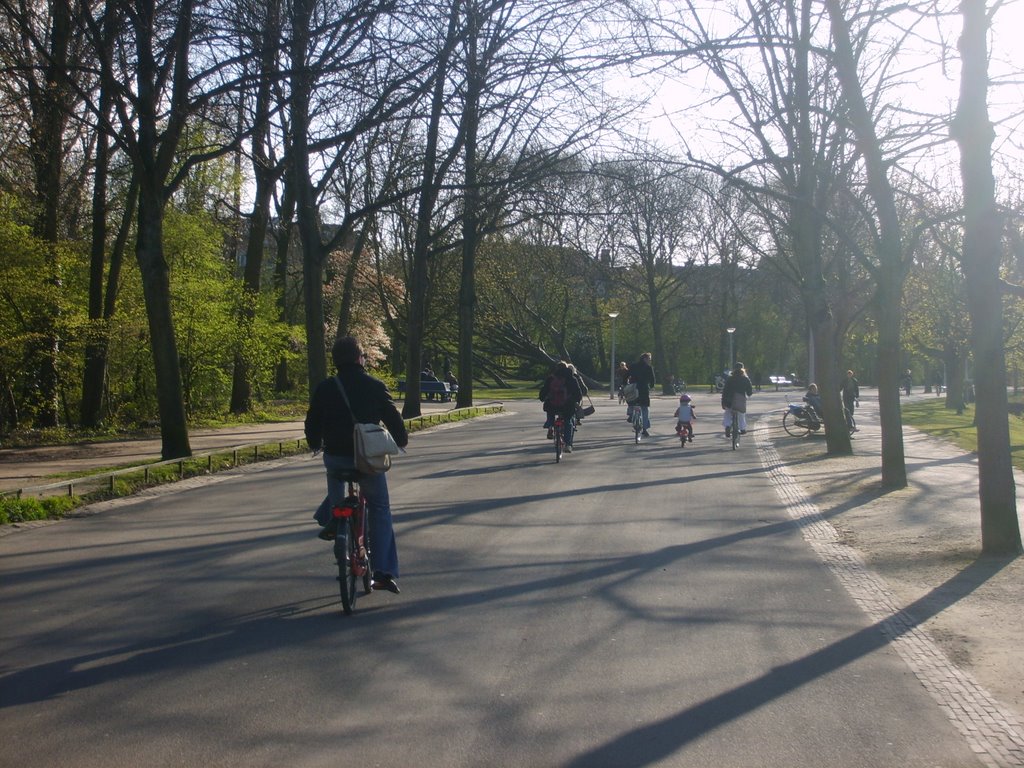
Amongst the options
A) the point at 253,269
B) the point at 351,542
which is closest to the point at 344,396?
the point at 351,542

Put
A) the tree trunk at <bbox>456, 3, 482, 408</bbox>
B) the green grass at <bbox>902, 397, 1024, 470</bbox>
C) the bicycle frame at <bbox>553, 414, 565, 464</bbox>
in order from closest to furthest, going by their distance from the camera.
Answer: the bicycle frame at <bbox>553, 414, 565, 464</bbox> → the green grass at <bbox>902, 397, 1024, 470</bbox> → the tree trunk at <bbox>456, 3, 482, 408</bbox>

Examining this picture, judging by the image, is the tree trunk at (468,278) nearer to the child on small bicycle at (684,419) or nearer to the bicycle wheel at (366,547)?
the child on small bicycle at (684,419)

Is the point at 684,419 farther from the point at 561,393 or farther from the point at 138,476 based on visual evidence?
the point at 138,476

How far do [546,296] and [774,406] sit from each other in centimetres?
1864

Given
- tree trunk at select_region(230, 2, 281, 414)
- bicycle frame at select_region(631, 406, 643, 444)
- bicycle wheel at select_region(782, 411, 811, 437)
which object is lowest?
bicycle wheel at select_region(782, 411, 811, 437)

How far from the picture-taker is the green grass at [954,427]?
893 inches

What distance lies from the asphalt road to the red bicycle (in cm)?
22

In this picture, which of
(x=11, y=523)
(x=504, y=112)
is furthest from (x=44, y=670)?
(x=504, y=112)

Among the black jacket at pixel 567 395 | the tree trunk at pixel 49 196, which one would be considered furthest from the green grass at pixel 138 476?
the tree trunk at pixel 49 196

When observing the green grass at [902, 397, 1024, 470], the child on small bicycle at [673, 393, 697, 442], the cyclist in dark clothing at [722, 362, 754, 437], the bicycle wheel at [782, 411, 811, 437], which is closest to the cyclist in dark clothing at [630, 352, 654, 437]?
the child on small bicycle at [673, 393, 697, 442]

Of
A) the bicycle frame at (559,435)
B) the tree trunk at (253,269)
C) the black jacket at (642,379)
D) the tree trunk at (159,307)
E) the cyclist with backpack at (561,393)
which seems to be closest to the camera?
the tree trunk at (159,307)

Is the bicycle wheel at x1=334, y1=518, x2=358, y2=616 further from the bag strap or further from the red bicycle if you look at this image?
the bag strap

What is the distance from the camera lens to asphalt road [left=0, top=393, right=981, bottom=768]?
4.70 metres

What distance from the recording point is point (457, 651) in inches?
243
